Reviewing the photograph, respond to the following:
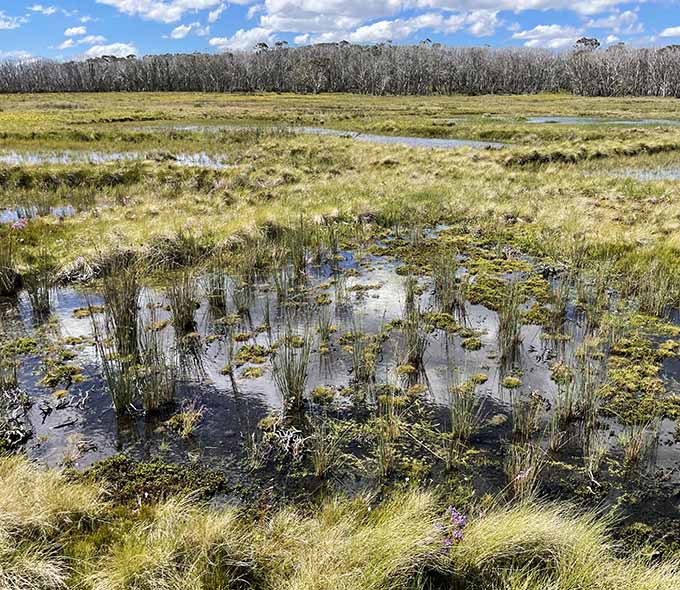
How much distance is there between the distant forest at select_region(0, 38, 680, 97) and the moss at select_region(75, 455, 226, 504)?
126m

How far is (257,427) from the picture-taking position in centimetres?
618

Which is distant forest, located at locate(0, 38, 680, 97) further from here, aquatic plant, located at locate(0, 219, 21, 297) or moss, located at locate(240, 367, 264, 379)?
moss, located at locate(240, 367, 264, 379)

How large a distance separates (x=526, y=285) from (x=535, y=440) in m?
5.45

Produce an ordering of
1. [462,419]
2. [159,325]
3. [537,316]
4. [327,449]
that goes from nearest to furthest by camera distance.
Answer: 1. [327,449]
2. [462,419]
3. [159,325]
4. [537,316]

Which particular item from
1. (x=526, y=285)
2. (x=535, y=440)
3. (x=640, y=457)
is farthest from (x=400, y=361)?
(x=526, y=285)

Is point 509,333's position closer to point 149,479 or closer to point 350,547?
point 350,547

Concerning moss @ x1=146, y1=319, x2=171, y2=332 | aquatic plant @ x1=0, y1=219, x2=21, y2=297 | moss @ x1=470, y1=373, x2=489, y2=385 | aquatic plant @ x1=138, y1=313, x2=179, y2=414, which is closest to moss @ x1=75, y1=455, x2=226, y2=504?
aquatic plant @ x1=138, y1=313, x2=179, y2=414

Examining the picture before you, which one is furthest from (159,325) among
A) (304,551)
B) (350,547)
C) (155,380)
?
(350,547)

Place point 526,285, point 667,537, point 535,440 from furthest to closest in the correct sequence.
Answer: point 526,285, point 535,440, point 667,537

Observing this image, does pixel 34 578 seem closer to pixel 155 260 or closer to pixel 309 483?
pixel 309 483

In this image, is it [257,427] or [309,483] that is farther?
[257,427]

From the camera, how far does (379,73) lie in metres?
124

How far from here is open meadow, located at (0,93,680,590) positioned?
4027mm

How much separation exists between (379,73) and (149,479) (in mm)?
132078
